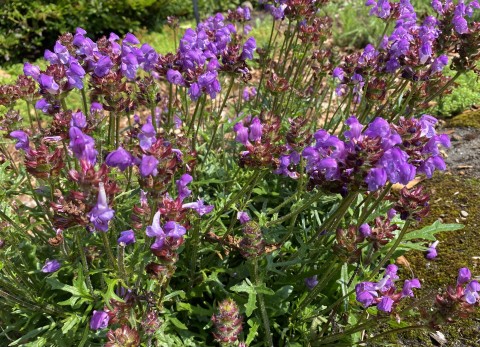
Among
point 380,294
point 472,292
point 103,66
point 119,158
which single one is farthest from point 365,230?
point 103,66

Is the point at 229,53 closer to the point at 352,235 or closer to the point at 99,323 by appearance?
the point at 352,235

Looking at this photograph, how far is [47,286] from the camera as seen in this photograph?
2.92 meters

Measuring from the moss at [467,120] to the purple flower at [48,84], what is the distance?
169 inches

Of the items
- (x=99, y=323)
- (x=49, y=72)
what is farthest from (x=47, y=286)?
(x=49, y=72)

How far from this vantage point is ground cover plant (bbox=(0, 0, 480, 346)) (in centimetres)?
207

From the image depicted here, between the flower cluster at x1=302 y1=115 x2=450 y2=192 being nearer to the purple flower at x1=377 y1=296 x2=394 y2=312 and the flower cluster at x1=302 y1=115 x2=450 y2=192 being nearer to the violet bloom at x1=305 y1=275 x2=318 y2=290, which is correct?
the purple flower at x1=377 y1=296 x2=394 y2=312

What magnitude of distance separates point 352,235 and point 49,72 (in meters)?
1.76

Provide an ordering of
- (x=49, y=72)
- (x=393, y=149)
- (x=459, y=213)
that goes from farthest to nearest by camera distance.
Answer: (x=459, y=213), (x=49, y=72), (x=393, y=149)

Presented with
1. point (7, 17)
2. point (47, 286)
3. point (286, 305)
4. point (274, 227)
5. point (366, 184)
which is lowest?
point (7, 17)

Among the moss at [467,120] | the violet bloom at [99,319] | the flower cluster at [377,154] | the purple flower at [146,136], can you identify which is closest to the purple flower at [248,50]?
the flower cluster at [377,154]

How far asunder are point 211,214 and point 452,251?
1.80 meters

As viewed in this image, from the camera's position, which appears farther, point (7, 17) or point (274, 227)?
point (7, 17)

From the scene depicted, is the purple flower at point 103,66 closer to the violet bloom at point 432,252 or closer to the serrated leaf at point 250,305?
the serrated leaf at point 250,305

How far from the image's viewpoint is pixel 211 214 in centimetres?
329
